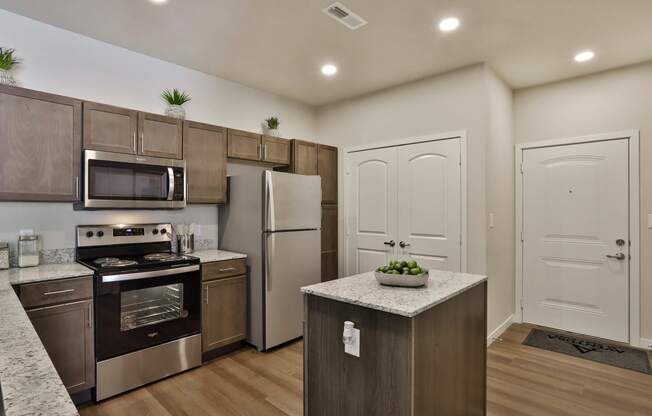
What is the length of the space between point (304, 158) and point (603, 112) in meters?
3.11

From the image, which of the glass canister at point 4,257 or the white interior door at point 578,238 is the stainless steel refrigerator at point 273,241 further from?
the white interior door at point 578,238

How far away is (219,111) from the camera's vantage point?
153 inches

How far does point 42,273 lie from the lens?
7.82 ft

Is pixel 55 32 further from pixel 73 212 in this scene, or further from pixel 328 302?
pixel 328 302

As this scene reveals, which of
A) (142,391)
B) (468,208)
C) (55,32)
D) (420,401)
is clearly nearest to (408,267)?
(420,401)

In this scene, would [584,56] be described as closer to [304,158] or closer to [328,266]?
[304,158]

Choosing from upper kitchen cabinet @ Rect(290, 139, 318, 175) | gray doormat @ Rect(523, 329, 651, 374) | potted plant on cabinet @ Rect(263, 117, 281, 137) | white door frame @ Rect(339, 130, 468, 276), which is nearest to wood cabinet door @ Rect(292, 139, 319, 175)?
upper kitchen cabinet @ Rect(290, 139, 318, 175)

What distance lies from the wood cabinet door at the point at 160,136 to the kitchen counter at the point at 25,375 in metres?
1.76

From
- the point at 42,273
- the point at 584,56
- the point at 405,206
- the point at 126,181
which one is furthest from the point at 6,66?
the point at 584,56

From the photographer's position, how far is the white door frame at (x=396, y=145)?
11.6ft

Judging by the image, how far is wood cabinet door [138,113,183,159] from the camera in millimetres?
3000

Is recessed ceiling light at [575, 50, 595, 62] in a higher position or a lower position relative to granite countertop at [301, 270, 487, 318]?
higher

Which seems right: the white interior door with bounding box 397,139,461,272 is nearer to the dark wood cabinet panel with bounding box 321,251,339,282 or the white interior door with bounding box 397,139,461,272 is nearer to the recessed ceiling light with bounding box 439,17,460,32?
the dark wood cabinet panel with bounding box 321,251,339,282

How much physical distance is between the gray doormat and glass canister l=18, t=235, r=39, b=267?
429 cm
